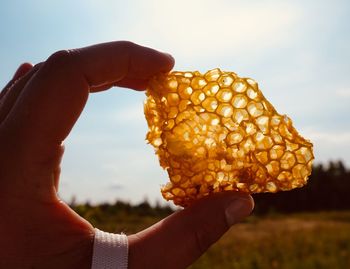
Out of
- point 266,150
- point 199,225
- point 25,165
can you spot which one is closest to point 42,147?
point 25,165

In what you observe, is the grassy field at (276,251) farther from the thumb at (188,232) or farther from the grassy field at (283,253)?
the thumb at (188,232)

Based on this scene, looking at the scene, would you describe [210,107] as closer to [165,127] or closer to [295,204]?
[165,127]

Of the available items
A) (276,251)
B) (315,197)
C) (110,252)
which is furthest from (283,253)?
(315,197)

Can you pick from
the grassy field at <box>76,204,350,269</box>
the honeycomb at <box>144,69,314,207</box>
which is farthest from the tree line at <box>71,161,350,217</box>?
the honeycomb at <box>144,69,314,207</box>

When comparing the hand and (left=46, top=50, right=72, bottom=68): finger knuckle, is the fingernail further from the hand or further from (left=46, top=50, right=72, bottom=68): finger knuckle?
(left=46, top=50, right=72, bottom=68): finger knuckle

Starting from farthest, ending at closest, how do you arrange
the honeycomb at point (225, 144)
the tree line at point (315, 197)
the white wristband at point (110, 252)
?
1. the tree line at point (315, 197)
2. the honeycomb at point (225, 144)
3. the white wristband at point (110, 252)

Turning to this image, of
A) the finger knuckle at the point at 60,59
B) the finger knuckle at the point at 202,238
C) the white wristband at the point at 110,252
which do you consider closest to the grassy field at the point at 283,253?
the finger knuckle at the point at 202,238

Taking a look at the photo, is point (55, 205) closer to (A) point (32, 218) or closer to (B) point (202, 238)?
(A) point (32, 218)
